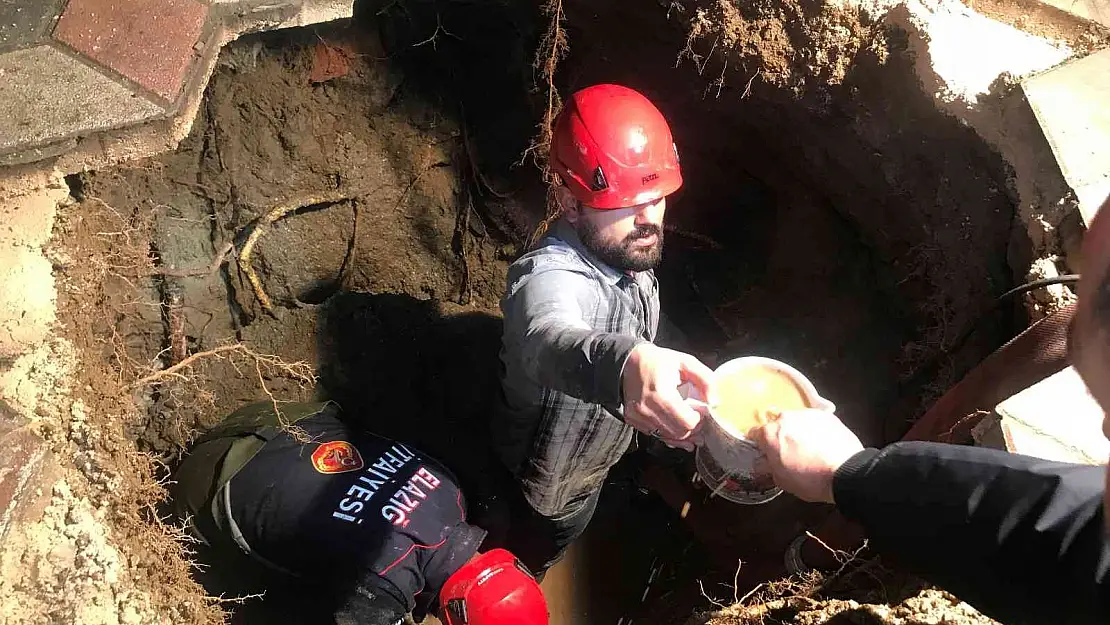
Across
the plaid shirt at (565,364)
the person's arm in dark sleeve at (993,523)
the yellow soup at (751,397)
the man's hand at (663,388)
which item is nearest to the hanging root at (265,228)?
the plaid shirt at (565,364)

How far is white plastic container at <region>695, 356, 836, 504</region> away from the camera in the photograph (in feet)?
4.10

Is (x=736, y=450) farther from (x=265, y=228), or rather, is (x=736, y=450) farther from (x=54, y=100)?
(x=265, y=228)

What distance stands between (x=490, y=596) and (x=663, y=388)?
48.7 inches

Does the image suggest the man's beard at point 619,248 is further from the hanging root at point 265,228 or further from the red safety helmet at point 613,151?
the hanging root at point 265,228

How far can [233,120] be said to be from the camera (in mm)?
2684

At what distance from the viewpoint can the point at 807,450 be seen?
1.16 m

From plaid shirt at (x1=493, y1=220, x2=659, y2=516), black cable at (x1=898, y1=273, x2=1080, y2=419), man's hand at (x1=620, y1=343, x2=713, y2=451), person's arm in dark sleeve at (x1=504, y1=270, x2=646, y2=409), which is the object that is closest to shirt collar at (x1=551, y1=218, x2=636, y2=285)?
plaid shirt at (x1=493, y1=220, x2=659, y2=516)

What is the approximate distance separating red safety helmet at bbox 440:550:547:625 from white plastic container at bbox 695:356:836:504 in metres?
0.92

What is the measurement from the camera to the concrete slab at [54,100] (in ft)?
6.37

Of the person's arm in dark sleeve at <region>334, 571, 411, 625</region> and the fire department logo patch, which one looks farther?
the fire department logo patch

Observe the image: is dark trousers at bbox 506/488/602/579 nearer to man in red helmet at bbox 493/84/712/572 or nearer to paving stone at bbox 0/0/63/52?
man in red helmet at bbox 493/84/712/572

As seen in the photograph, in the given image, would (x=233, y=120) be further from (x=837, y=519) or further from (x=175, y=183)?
(x=837, y=519)

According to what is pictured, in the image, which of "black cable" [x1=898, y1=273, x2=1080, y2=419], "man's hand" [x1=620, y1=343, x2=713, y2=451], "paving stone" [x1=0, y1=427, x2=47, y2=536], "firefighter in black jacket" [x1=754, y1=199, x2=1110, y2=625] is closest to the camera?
"firefighter in black jacket" [x1=754, y1=199, x2=1110, y2=625]

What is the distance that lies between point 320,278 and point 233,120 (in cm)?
77
